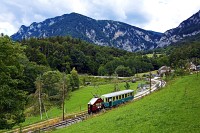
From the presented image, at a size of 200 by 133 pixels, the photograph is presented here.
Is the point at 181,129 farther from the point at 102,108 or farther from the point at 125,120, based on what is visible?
the point at 102,108

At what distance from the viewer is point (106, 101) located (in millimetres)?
54625

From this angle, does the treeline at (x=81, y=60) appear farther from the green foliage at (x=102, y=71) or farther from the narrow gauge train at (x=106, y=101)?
the narrow gauge train at (x=106, y=101)

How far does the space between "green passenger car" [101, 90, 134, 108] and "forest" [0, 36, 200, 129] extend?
30.3 feet

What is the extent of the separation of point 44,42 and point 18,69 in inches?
5283

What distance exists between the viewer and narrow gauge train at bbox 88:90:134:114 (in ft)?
172

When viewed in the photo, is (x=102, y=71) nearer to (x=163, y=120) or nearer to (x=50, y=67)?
(x=50, y=67)

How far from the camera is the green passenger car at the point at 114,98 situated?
54.6 m

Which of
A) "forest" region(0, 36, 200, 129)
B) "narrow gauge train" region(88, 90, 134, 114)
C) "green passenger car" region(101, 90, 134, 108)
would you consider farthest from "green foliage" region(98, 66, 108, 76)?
"narrow gauge train" region(88, 90, 134, 114)

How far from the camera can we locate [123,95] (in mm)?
59125

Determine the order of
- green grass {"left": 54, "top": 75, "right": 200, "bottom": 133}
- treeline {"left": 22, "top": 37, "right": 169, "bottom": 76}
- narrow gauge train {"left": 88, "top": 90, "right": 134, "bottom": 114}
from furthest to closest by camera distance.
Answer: treeline {"left": 22, "top": 37, "right": 169, "bottom": 76}, narrow gauge train {"left": 88, "top": 90, "right": 134, "bottom": 114}, green grass {"left": 54, "top": 75, "right": 200, "bottom": 133}

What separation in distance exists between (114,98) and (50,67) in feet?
293

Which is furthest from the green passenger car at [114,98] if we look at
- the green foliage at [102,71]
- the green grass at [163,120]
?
the green foliage at [102,71]

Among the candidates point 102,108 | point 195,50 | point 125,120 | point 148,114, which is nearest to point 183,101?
point 148,114

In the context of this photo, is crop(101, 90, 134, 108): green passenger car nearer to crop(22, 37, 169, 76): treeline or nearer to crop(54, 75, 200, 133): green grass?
crop(54, 75, 200, 133): green grass
